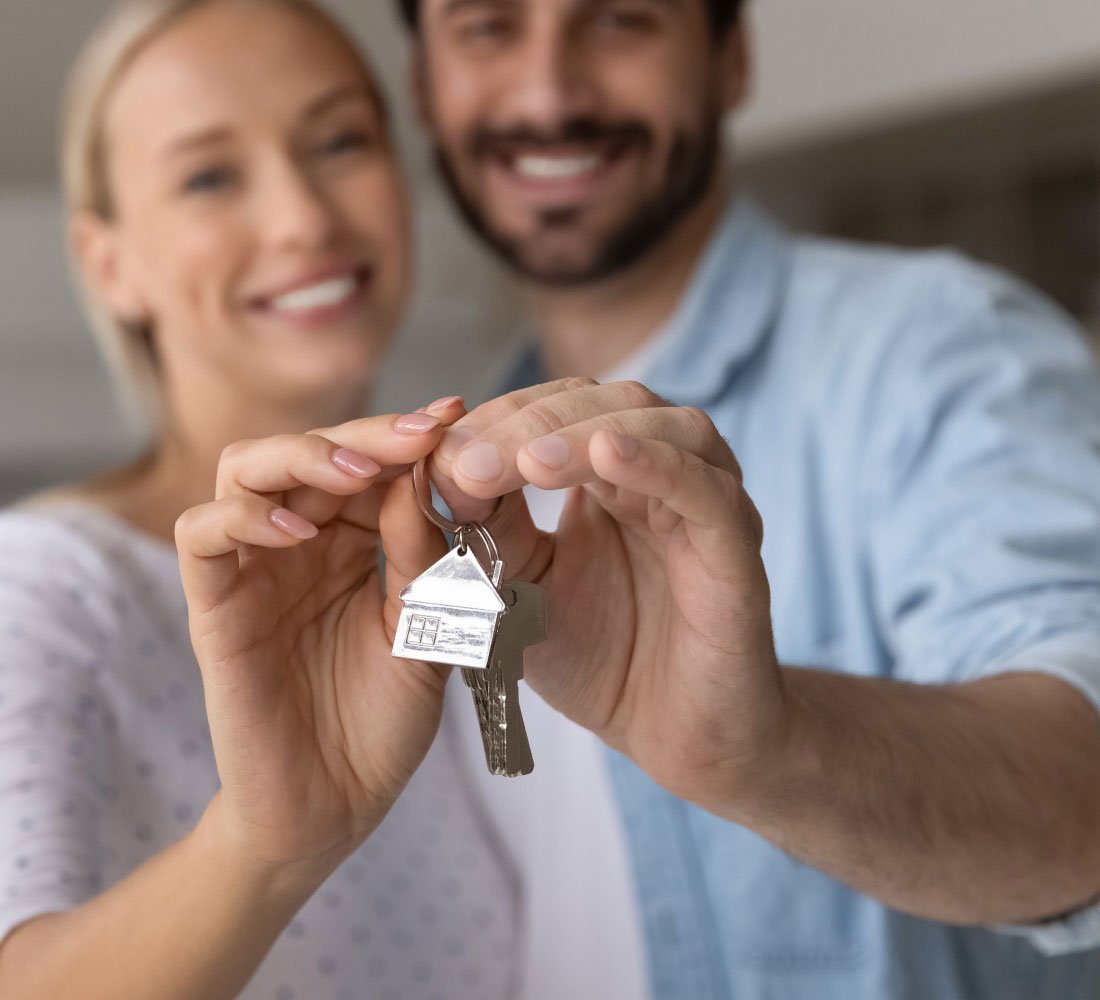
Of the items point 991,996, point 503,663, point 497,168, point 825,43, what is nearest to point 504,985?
point 991,996

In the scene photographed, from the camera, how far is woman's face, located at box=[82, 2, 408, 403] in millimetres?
1135

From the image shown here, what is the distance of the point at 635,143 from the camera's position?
139 cm

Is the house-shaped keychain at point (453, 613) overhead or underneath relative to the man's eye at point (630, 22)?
underneath

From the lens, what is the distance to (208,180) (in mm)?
1151

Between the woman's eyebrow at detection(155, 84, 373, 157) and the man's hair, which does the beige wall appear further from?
the woman's eyebrow at detection(155, 84, 373, 157)

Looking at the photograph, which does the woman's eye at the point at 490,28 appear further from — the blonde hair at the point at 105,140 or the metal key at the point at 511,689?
the metal key at the point at 511,689

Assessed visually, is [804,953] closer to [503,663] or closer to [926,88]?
[503,663]

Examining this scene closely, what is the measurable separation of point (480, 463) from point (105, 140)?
0.83 m

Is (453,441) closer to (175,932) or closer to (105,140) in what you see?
(175,932)

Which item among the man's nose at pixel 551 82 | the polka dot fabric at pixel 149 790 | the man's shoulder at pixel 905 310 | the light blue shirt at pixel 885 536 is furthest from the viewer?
the man's nose at pixel 551 82

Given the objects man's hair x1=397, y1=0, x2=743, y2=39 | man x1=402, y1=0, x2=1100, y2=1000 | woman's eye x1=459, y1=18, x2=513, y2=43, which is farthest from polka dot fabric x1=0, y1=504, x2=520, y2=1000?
man's hair x1=397, y1=0, x2=743, y2=39

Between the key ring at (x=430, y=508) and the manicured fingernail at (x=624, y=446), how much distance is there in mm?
87

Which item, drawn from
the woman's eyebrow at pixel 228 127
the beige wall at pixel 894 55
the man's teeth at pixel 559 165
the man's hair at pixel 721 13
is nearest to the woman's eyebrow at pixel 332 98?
the woman's eyebrow at pixel 228 127

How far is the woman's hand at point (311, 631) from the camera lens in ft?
1.86
